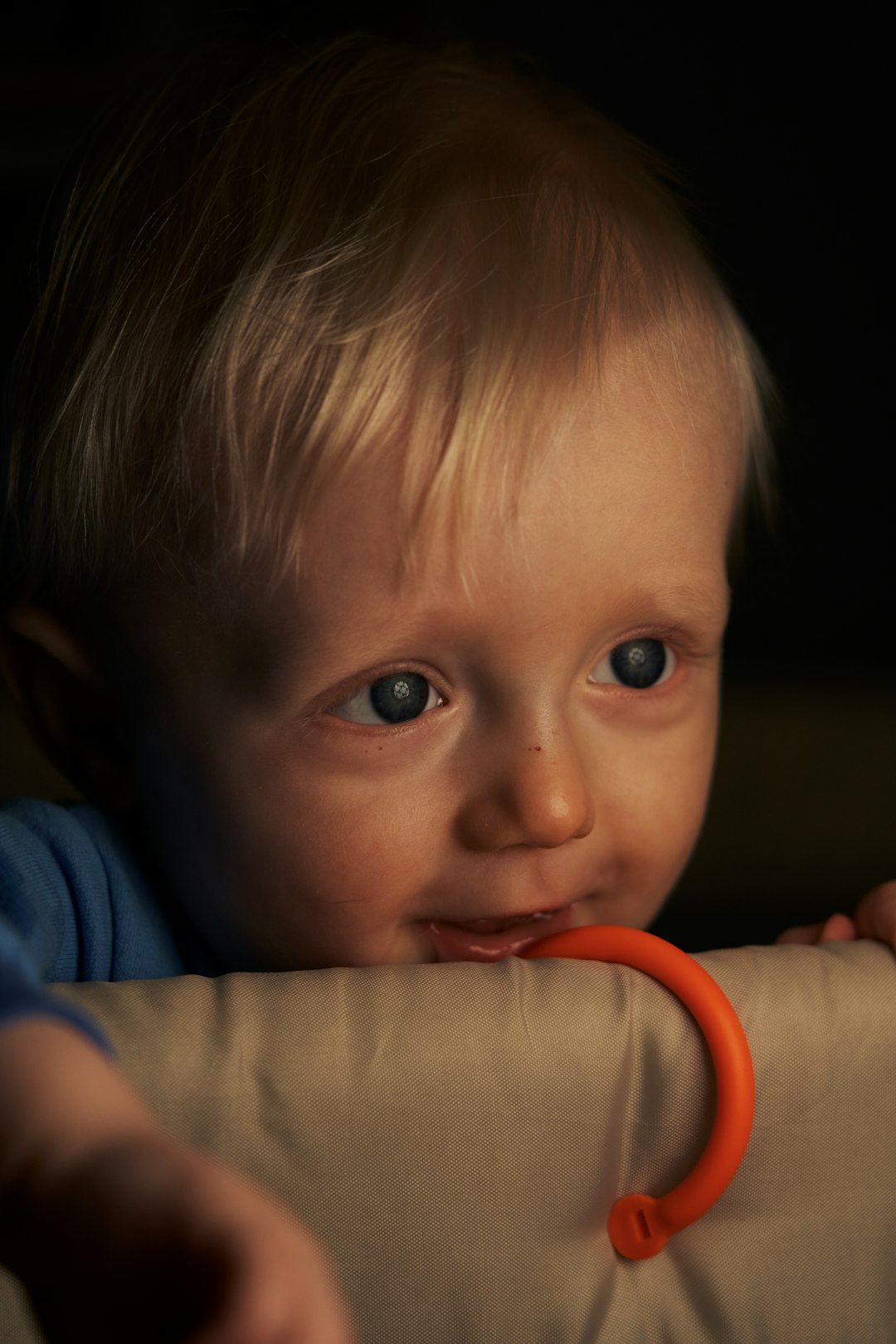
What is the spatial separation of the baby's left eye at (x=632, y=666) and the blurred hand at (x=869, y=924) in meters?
0.15

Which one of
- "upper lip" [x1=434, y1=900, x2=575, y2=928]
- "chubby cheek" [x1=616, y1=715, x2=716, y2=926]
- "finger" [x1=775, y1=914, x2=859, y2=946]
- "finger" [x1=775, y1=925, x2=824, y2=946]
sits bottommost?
"finger" [x1=775, y1=925, x2=824, y2=946]

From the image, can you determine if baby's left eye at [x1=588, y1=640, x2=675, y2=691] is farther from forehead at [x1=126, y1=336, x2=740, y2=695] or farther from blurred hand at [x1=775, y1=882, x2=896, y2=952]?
blurred hand at [x1=775, y1=882, x2=896, y2=952]

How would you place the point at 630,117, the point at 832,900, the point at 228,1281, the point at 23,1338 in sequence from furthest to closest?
the point at 630,117 → the point at 832,900 → the point at 23,1338 → the point at 228,1281

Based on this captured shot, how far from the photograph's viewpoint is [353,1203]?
50cm

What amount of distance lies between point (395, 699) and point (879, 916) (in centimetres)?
26

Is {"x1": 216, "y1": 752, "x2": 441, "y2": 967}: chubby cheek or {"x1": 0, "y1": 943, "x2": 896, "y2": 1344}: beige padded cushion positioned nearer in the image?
{"x1": 0, "y1": 943, "x2": 896, "y2": 1344}: beige padded cushion

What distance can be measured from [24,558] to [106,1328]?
1.78 feet

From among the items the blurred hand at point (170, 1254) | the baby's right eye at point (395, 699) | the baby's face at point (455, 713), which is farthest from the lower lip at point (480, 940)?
the blurred hand at point (170, 1254)

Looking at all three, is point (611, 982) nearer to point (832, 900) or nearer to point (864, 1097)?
point (864, 1097)

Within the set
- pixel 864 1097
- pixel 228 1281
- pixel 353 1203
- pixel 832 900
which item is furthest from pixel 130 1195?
pixel 832 900

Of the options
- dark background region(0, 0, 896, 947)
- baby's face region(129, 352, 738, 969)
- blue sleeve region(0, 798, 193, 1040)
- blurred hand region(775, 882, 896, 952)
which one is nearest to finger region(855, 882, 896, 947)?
blurred hand region(775, 882, 896, 952)

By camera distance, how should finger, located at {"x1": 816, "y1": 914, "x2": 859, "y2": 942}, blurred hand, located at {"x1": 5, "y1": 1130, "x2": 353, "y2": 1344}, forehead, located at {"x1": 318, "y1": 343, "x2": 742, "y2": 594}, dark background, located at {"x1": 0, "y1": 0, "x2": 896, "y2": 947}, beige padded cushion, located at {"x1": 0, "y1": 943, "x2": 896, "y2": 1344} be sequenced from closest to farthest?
1. blurred hand, located at {"x1": 5, "y1": 1130, "x2": 353, "y2": 1344}
2. beige padded cushion, located at {"x1": 0, "y1": 943, "x2": 896, "y2": 1344}
3. forehead, located at {"x1": 318, "y1": 343, "x2": 742, "y2": 594}
4. finger, located at {"x1": 816, "y1": 914, "x2": 859, "y2": 942}
5. dark background, located at {"x1": 0, "y1": 0, "x2": 896, "y2": 947}

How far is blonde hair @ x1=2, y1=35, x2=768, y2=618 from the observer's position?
2.11ft

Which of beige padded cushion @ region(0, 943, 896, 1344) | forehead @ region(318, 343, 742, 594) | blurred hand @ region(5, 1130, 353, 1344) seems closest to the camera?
blurred hand @ region(5, 1130, 353, 1344)
